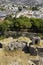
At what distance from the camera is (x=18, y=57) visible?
14.6 metres

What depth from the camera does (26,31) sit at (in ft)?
89.7

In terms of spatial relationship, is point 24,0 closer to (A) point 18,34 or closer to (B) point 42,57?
Answer: (A) point 18,34

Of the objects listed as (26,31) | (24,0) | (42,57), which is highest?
(42,57)

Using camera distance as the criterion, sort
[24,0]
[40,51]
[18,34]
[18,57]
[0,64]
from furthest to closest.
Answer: [24,0], [18,34], [40,51], [18,57], [0,64]

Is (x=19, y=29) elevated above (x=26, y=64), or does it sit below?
below

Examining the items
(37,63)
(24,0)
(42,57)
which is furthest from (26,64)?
(24,0)

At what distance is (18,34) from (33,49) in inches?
392

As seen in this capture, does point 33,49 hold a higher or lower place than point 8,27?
higher

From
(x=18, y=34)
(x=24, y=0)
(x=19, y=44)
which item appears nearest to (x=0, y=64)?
(x=19, y=44)

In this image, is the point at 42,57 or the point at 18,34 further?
the point at 18,34

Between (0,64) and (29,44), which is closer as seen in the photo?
(0,64)

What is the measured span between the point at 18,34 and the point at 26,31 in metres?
2.03

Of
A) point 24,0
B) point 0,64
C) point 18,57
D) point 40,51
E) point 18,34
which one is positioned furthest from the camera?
point 24,0

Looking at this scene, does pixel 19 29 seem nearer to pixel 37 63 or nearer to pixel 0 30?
pixel 0 30
